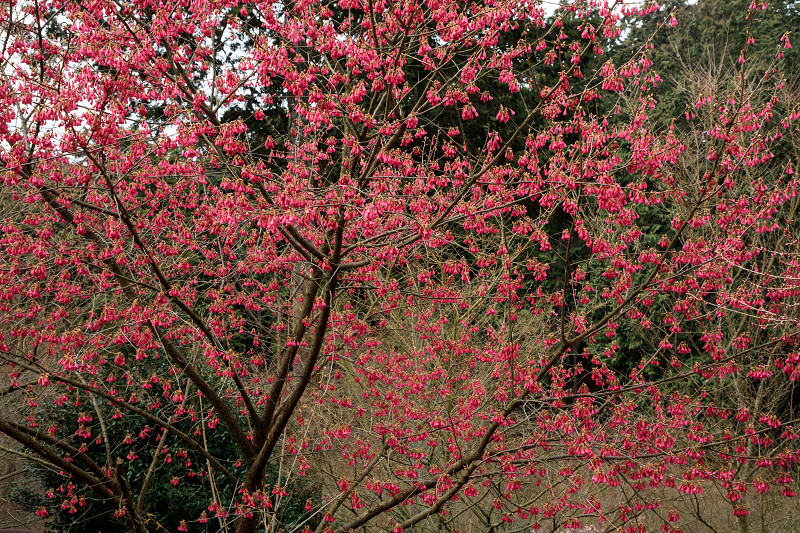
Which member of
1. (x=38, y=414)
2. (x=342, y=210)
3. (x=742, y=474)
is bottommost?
(x=742, y=474)

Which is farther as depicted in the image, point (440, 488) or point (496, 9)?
point (440, 488)

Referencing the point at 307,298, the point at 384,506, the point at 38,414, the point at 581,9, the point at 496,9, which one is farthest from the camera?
the point at 38,414

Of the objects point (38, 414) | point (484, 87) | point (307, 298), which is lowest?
point (38, 414)

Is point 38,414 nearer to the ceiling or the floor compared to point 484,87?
nearer to the floor

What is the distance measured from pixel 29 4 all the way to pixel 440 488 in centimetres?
610

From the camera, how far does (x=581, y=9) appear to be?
444 centimetres

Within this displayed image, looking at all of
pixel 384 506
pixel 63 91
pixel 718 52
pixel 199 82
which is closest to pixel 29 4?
pixel 63 91

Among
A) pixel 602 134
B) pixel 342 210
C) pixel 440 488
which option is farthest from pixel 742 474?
pixel 342 210

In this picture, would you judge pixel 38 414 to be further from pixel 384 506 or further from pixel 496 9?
pixel 496 9

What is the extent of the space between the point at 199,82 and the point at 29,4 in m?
3.41

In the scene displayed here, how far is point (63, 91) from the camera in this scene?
15.4 feet

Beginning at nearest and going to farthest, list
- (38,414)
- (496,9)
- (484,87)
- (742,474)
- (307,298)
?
(496,9) < (307,298) < (38,414) < (742,474) < (484,87)

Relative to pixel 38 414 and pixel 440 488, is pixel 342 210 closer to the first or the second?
pixel 440 488

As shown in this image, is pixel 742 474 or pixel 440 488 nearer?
pixel 440 488
